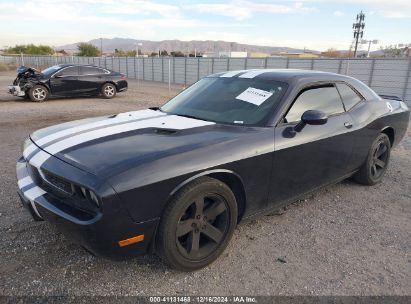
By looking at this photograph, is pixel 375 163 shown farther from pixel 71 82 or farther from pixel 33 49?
pixel 33 49

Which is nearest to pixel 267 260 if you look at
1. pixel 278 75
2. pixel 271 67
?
pixel 278 75

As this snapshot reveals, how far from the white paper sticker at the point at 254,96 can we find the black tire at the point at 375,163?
1896mm

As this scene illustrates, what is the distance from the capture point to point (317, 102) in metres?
3.59

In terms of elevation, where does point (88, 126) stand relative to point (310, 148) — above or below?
above

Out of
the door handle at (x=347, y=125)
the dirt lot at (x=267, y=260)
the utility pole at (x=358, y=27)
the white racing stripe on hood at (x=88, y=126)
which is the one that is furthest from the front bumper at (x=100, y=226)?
the utility pole at (x=358, y=27)

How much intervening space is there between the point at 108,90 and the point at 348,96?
11696 millimetres

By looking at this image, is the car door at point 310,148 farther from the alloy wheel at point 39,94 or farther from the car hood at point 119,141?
the alloy wheel at point 39,94

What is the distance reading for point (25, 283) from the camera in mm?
2455

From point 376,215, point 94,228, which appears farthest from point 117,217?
point 376,215

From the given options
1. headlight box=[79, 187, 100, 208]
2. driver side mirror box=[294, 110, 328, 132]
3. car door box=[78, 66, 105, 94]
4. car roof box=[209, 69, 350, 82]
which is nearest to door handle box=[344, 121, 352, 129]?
car roof box=[209, 69, 350, 82]

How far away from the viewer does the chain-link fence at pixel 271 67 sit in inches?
629

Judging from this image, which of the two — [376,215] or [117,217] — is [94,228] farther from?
[376,215]

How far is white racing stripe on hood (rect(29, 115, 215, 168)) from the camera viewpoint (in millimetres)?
2605

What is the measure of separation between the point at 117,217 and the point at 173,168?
489 mm
